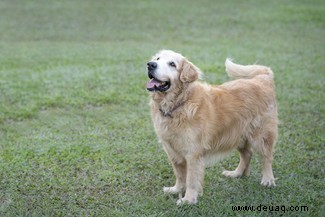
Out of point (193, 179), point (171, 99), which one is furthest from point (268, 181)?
point (171, 99)

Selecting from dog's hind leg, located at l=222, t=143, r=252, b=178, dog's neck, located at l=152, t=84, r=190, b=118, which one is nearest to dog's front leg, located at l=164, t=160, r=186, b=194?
dog's neck, located at l=152, t=84, r=190, b=118

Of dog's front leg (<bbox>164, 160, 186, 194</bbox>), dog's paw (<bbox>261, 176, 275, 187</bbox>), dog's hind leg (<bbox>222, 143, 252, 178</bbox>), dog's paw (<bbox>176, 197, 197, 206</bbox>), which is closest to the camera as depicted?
dog's paw (<bbox>176, 197, 197, 206</bbox>)

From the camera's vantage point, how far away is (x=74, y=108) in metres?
7.86

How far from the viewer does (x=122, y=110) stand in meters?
7.84

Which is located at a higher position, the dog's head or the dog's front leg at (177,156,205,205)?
the dog's head

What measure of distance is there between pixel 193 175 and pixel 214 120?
0.69 m

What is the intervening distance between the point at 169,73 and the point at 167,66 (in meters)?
0.09

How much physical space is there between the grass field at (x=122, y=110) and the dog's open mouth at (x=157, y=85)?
1287 mm

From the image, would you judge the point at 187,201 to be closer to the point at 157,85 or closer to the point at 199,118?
the point at 199,118

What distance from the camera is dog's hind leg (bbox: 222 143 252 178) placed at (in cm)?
546

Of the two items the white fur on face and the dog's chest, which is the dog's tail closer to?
the white fur on face

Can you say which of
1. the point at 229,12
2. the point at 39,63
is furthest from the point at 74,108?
the point at 229,12

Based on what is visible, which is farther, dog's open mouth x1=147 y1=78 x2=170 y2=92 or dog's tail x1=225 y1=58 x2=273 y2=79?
dog's tail x1=225 y1=58 x2=273 y2=79

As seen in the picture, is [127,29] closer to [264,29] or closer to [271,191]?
[264,29]
